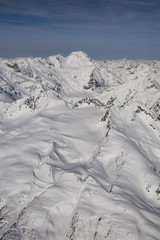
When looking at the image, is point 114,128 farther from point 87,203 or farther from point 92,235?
point 92,235

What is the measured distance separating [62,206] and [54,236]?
3.00 metres

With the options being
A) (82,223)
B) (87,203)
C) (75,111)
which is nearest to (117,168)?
(87,203)

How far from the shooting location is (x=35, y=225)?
18109mm

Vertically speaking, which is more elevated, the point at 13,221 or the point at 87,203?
the point at 87,203

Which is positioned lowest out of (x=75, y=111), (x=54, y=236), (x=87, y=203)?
(x=75, y=111)

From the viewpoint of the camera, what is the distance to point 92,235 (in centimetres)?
1756

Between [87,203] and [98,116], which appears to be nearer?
[87,203]

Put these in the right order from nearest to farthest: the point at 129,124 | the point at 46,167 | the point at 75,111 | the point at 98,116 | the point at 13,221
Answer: the point at 13,221
the point at 46,167
the point at 129,124
the point at 98,116
the point at 75,111

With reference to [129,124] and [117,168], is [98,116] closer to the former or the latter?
[129,124]

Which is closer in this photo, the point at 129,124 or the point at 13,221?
the point at 13,221

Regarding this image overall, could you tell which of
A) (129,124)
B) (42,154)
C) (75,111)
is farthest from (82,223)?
(75,111)

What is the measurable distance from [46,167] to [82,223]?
32.5 ft

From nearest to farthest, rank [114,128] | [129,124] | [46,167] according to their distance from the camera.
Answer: [46,167] → [114,128] → [129,124]

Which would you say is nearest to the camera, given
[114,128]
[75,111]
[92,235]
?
[92,235]
